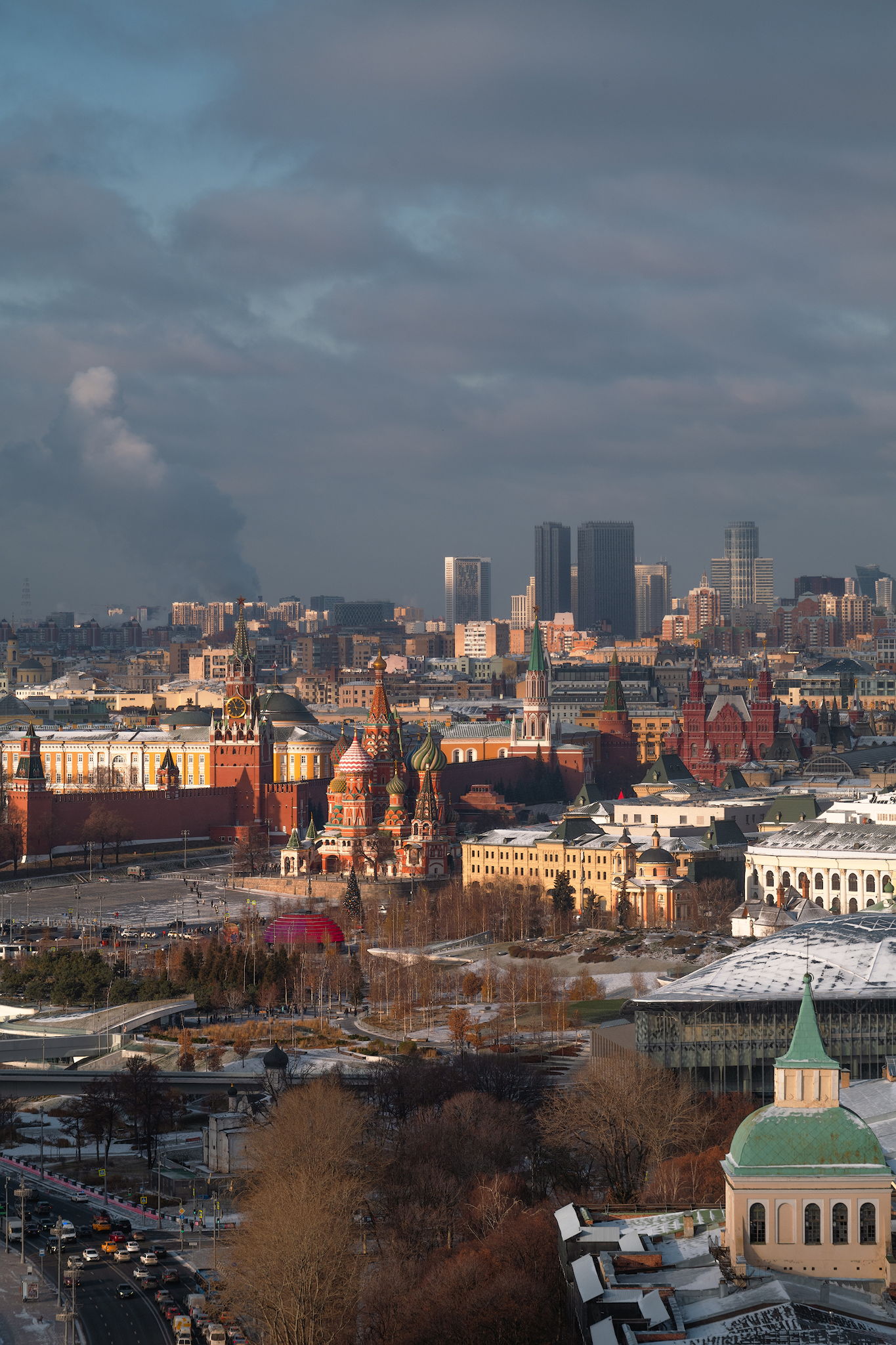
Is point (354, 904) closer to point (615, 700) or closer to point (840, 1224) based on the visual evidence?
point (840, 1224)

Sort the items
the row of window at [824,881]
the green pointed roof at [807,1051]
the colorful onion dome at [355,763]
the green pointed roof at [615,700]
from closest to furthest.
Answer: the green pointed roof at [807,1051] → the row of window at [824,881] → the colorful onion dome at [355,763] → the green pointed roof at [615,700]

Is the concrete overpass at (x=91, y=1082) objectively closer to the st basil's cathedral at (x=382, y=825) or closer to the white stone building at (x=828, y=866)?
the white stone building at (x=828, y=866)

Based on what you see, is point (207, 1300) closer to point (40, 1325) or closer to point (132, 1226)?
point (40, 1325)

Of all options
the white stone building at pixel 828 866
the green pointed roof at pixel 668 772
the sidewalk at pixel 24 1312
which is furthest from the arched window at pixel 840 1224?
the green pointed roof at pixel 668 772

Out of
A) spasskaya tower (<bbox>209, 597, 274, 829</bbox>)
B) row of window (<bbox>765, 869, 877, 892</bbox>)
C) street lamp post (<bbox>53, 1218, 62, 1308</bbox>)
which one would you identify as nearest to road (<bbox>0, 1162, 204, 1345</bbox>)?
street lamp post (<bbox>53, 1218, 62, 1308</bbox>)

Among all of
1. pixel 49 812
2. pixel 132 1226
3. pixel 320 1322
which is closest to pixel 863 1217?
pixel 320 1322

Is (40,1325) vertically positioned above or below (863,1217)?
below
